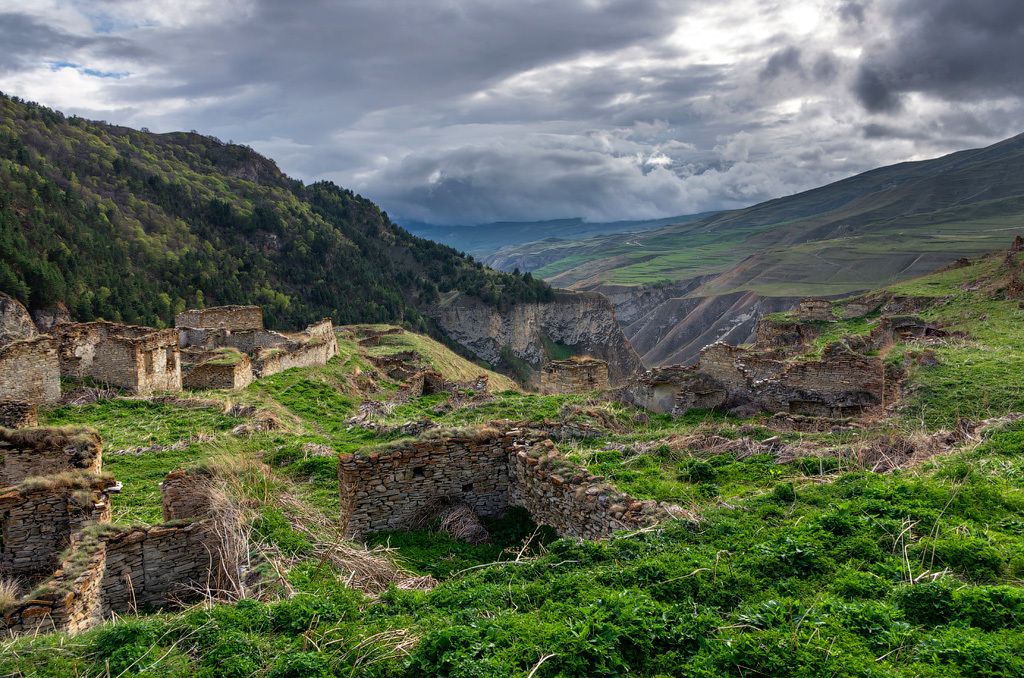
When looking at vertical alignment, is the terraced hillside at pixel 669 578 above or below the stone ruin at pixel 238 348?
below

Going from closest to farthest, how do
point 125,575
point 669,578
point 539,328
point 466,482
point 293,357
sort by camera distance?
point 669,578
point 125,575
point 466,482
point 293,357
point 539,328

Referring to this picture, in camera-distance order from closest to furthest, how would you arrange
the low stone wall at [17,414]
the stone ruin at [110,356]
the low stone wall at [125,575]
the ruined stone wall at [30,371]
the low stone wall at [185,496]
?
the low stone wall at [125,575] < the low stone wall at [185,496] < the low stone wall at [17,414] < the ruined stone wall at [30,371] < the stone ruin at [110,356]

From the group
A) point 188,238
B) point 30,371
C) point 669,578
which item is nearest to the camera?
point 669,578

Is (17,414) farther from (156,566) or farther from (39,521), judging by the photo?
(156,566)

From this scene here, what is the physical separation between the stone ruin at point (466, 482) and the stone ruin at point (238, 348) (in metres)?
16.3

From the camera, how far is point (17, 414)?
625 inches

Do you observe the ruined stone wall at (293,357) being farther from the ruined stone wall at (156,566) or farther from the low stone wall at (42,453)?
the ruined stone wall at (156,566)

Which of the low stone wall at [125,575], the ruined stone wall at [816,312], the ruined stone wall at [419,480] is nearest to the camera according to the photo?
the low stone wall at [125,575]

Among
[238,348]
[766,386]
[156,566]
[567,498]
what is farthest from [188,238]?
[567,498]

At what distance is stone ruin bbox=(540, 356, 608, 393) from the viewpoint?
1011 inches

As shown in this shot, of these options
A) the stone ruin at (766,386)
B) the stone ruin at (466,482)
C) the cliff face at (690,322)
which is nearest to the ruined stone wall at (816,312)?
the stone ruin at (766,386)

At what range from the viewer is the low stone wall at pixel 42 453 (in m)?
11.8

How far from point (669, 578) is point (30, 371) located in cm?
2073

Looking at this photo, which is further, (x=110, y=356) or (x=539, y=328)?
(x=539, y=328)
